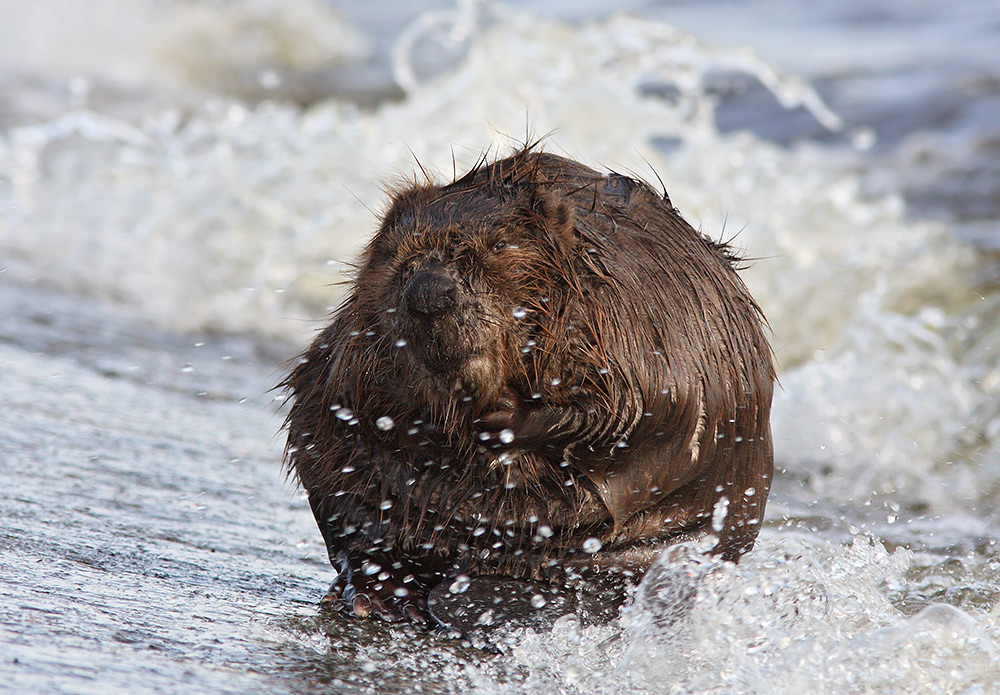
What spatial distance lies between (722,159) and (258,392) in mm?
4358

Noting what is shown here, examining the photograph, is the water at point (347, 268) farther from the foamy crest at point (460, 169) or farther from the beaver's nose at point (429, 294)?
the beaver's nose at point (429, 294)

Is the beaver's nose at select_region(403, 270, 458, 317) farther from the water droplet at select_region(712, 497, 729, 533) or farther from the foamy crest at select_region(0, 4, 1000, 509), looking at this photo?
the foamy crest at select_region(0, 4, 1000, 509)

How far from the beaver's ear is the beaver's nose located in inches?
13.1

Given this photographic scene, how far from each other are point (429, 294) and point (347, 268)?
4.45m

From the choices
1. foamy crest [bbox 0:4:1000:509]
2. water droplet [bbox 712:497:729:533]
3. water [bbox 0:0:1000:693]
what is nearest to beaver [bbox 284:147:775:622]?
water droplet [bbox 712:497:729:533]

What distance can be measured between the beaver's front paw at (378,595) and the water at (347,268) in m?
0.06

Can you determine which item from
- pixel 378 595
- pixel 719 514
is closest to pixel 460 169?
pixel 719 514

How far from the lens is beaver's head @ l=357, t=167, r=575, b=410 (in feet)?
8.91

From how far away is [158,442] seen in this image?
4.67 meters

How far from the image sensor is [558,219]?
293 centimetres

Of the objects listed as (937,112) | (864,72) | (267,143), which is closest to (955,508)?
(267,143)

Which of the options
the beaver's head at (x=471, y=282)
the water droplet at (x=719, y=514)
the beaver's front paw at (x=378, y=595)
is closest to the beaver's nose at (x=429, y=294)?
the beaver's head at (x=471, y=282)

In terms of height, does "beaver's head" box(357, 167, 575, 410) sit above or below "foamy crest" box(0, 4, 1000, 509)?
below

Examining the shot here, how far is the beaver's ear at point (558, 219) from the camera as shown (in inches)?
115
